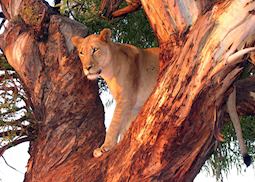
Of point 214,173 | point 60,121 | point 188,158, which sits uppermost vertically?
point 60,121

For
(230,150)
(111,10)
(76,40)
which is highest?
(111,10)

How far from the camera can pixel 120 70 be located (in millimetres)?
3768

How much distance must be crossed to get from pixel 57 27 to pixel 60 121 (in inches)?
24.8

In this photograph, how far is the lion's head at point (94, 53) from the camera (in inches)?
141

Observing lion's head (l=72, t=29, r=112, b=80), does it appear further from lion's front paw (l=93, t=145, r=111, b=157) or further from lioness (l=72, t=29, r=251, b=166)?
lion's front paw (l=93, t=145, r=111, b=157)

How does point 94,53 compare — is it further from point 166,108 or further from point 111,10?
point 111,10

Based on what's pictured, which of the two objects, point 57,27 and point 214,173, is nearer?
point 57,27

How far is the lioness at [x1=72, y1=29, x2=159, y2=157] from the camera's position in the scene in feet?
11.9

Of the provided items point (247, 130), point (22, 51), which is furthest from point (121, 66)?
point (247, 130)

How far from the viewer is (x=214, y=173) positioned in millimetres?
5320

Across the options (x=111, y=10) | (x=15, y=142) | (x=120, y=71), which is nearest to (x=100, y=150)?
(x=120, y=71)

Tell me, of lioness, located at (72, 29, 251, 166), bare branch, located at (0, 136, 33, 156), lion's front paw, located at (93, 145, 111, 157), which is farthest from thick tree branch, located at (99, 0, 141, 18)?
lion's front paw, located at (93, 145, 111, 157)

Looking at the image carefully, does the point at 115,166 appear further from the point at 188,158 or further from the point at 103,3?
the point at 103,3

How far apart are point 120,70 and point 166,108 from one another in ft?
3.08
